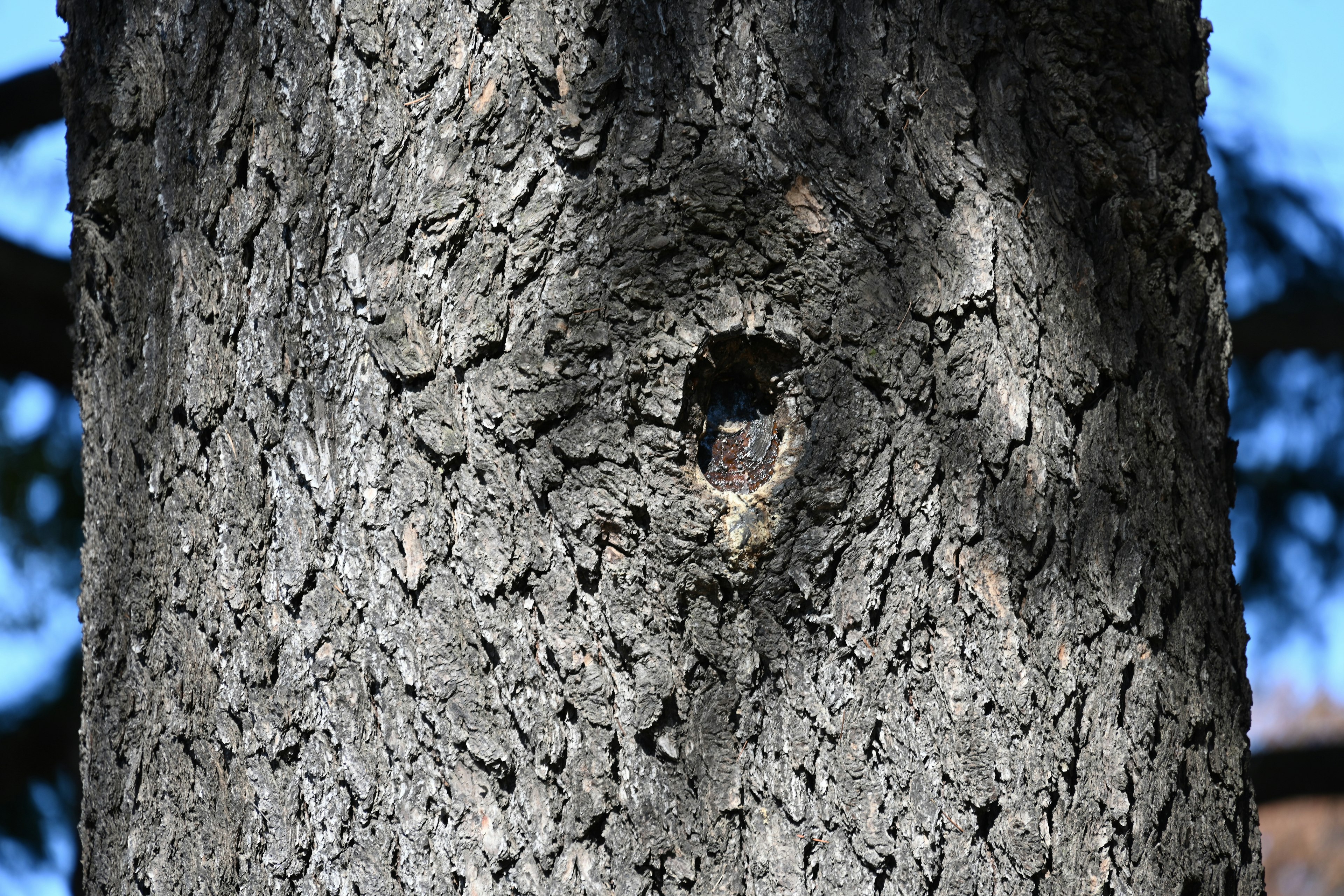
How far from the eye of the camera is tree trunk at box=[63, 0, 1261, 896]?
1044mm

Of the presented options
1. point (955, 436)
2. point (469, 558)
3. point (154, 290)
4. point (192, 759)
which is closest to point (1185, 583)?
point (955, 436)

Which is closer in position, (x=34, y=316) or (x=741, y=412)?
(x=741, y=412)

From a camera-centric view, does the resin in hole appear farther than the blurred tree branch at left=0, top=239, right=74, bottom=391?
No

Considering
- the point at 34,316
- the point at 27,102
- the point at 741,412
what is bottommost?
the point at 741,412

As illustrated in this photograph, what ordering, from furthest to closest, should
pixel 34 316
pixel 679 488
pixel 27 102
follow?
1. pixel 34 316
2. pixel 27 102
3. pixel 679 488

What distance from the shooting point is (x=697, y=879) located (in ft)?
3.41

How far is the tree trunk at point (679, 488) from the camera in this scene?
1.04 metres

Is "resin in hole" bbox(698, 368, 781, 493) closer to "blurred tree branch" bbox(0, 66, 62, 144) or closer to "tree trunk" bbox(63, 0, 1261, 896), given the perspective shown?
"tree trunk" bbox(63, 0, 1261, 896)

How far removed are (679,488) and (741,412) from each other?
0.13 m

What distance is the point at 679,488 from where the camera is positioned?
42.3 inches

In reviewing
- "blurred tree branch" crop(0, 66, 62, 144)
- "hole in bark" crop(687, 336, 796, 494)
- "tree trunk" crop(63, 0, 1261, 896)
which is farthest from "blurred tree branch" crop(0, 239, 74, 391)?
"hole in bark" crop(687, 336, 796, 494)

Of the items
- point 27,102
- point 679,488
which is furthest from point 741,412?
point 27,102

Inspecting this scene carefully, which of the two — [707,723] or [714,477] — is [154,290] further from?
[707,723]

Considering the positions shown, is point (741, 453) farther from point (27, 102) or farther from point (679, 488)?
point (27, 102)
